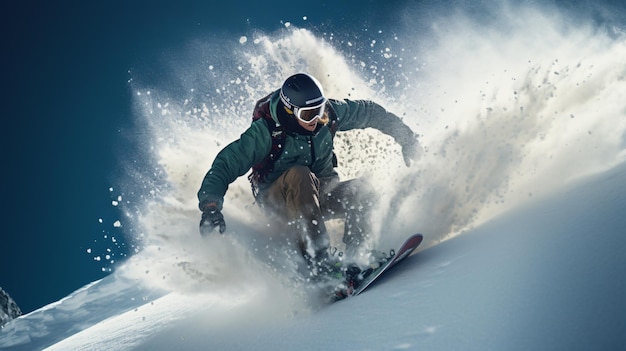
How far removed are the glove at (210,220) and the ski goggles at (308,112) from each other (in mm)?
1218

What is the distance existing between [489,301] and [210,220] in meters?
2.55

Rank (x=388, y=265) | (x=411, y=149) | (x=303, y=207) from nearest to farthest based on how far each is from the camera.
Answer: (x=388, y=265)
(x=303, y=207)
(x=411, y=149)

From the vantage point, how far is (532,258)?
229cm

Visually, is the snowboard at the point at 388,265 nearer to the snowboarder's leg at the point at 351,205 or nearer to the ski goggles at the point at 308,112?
the snowboarder's leg at the point at 351,205

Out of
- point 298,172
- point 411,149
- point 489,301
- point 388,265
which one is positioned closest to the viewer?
point 489,301

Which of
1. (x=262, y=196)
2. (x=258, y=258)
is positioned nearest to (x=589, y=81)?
(x=262, y=196)

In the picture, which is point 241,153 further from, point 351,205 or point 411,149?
point 411,149

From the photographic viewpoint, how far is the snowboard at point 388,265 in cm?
316

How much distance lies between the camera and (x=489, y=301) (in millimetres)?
2049

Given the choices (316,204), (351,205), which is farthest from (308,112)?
(351,205)

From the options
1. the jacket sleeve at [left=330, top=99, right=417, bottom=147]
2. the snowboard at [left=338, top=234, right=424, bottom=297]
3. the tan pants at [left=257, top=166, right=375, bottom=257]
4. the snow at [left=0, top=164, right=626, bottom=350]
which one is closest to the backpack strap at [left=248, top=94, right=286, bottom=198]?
the tan pants at [left=257, top=166, right=375, bottom=257]

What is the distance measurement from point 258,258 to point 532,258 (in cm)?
272

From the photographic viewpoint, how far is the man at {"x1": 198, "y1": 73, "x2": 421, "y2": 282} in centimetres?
369

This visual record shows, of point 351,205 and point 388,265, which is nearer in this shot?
point 388,265
